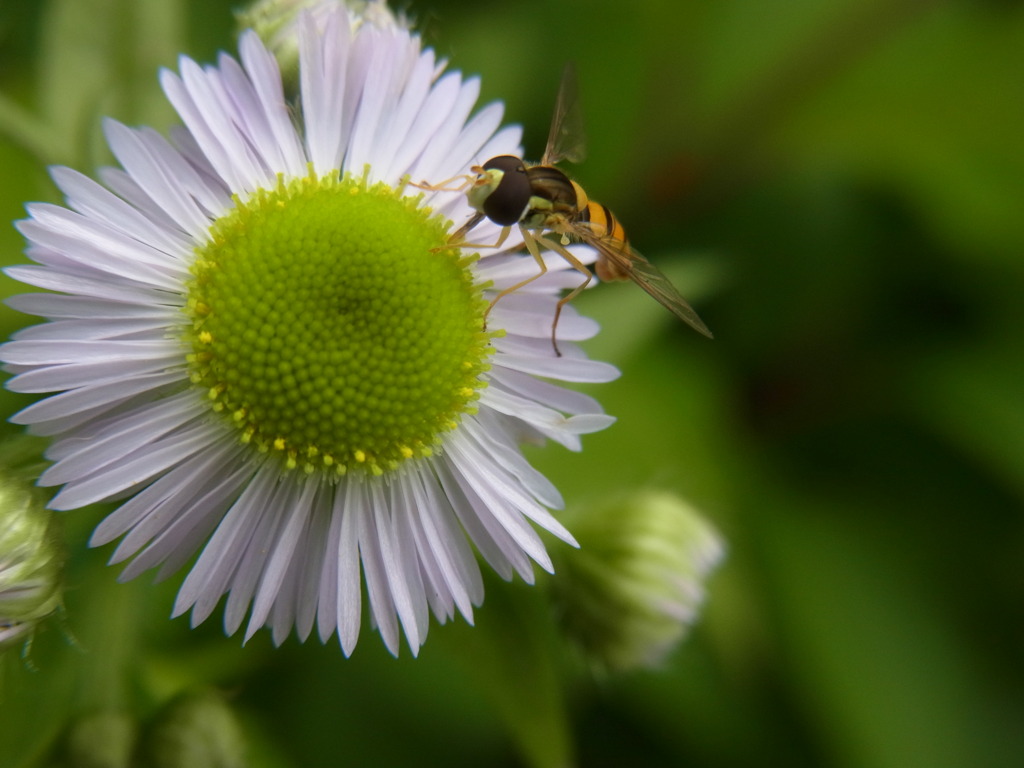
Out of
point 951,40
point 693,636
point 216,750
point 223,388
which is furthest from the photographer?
point 951,40

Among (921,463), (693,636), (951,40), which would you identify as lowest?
(693,636)

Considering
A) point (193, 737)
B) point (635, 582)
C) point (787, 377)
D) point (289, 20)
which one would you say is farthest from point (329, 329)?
point (787, 377)

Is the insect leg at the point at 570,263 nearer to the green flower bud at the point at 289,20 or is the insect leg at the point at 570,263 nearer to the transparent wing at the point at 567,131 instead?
the transparent wing at the point at 567,131

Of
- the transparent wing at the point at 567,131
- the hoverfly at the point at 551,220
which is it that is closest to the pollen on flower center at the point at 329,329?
the hoverfly at the point at 551,220

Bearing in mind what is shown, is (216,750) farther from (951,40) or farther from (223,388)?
(951,40)

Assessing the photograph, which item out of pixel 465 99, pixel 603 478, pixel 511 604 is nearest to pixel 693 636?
pixel 603 478

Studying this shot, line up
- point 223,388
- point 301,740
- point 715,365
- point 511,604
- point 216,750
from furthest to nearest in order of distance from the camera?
point 715,365 → point 301,740 → point 511,604 → point 216,750 → point 223,388

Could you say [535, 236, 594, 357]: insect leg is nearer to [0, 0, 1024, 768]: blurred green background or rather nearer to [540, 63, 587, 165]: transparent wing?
[540, 63, 587, 165]: transparent wing
